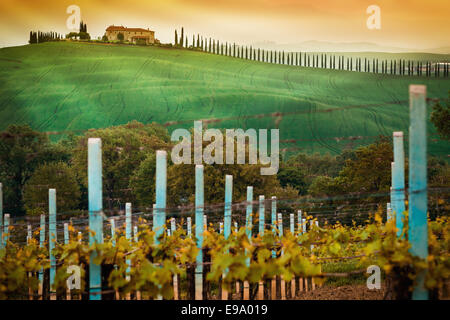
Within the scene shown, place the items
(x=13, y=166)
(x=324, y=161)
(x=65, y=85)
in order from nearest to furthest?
(x=13, y=166) < (x=324, y=161) < (x=65, y=85)

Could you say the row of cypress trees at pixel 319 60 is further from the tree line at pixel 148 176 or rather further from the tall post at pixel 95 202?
the tall post at pixel 95 202

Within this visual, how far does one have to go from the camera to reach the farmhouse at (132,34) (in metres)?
85.7

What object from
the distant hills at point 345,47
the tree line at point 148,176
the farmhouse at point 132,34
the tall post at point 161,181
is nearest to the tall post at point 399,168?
the tall post at point 161,181

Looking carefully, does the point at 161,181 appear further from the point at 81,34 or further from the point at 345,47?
the point at 81,34

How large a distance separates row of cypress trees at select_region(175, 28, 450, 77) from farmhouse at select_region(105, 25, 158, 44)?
3.77m

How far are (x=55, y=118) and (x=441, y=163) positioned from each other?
1358 inches

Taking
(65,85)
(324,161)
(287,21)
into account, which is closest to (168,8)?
(287,21)

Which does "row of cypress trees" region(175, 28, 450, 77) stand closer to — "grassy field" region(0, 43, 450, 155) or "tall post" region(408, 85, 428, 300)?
"grassy field" region(0, 43, 450, 155)

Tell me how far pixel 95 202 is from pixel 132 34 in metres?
85.4

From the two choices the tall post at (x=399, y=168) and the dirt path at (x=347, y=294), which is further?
the dirt path at (x=347, y=294)

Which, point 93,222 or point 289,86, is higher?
point 289,86

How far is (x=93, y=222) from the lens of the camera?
690cm

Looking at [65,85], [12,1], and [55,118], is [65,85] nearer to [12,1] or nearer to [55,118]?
[55,118]

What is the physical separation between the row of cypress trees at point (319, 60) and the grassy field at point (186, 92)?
2602 mm
